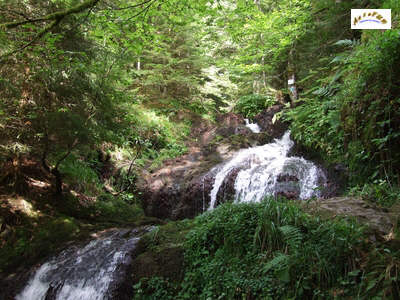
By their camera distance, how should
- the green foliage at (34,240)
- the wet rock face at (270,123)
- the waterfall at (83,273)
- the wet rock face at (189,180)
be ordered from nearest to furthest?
1. the waterfall at (83,273)
2. the green foliage at (34,240)
3. the wet rock face at (189,180)
4. the wet rock face at (270,123)

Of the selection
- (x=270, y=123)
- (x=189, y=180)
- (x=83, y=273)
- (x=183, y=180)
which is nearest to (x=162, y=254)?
(x=83, y=273)

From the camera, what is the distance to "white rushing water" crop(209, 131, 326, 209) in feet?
22.5

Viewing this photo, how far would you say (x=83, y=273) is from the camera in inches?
168

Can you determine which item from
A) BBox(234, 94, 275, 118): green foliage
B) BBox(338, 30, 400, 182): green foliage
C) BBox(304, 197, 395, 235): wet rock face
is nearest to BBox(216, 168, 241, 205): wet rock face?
BBox(338, 30, 400, 182): green foliage

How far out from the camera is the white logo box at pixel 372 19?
15.9ft

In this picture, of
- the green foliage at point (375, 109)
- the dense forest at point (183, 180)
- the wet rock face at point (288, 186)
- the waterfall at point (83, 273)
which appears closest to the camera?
the dense forest at point (183, 180)

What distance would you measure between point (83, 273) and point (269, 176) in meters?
5.17

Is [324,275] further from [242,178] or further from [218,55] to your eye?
[218,55]

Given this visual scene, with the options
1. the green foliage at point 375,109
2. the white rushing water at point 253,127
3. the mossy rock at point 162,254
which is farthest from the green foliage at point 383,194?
the white rushing water at point 253,127

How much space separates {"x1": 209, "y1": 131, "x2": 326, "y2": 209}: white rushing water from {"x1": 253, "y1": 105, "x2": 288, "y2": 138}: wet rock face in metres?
2.12

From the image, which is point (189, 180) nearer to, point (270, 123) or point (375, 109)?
point (270, 123)

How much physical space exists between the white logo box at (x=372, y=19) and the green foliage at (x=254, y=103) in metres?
8.09

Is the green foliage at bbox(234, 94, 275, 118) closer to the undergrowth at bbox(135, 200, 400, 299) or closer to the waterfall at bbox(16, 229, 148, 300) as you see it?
the waterfall at bbox(16, 229, 148, 300)

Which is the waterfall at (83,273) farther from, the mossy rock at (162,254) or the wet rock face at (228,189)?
the wet rock face at (228,189)
